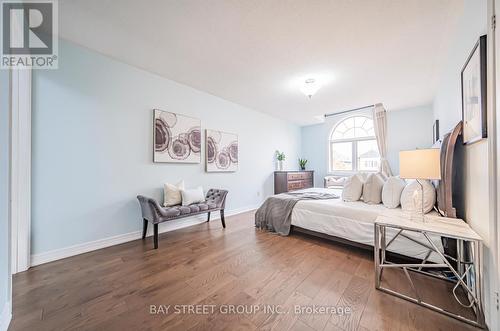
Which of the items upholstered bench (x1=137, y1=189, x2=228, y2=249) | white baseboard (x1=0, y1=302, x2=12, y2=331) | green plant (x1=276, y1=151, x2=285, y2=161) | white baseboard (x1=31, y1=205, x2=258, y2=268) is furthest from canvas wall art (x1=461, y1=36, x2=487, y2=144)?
green plant (x1=276, y1=151, x2=285, y2=161)

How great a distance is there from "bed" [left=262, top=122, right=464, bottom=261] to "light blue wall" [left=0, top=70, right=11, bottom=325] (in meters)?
2.79

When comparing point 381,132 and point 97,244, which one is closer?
point 97,244

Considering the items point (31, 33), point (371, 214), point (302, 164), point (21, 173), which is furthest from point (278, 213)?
point (31, 33)

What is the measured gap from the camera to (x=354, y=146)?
5.48m

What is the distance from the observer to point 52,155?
214cm

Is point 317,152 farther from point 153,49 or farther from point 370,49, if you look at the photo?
point 153,49

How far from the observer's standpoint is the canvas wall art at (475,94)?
1203mm

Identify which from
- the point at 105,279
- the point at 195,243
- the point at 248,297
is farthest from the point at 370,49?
the point at 105,279

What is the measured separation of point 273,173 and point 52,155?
14.4 feet

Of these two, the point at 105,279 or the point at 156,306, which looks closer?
the point at 156,306

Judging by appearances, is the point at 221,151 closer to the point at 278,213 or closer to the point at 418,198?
the point at 278,213

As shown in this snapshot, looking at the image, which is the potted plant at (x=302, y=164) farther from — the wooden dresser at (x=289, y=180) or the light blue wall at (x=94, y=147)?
the light blue wall at (x=94, y=147)

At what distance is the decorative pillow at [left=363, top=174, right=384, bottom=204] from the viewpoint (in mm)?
2566

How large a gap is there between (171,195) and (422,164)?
120 inches
